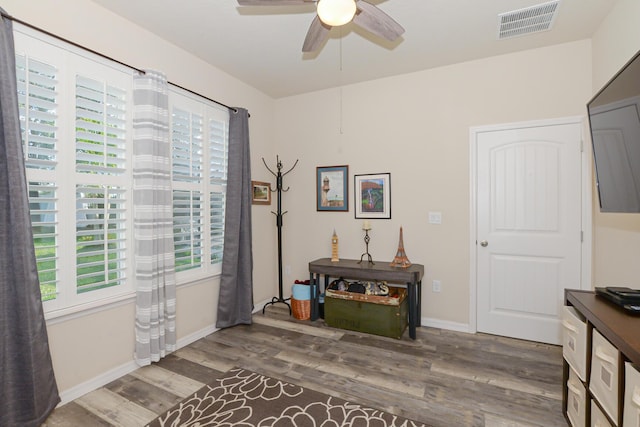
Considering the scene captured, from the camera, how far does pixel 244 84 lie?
3645 millimetres

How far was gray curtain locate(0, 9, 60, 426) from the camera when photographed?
5.59 ft

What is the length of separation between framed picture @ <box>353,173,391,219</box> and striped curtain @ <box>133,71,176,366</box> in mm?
2057

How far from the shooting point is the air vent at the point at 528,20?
2.26 m

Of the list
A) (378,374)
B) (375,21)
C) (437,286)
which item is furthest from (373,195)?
(375,21)

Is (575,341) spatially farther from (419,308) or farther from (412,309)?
(419,308)

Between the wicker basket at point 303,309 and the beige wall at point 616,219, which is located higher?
the beige wall at point 616,219

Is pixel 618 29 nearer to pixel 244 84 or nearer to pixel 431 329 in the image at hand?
pixel 431 329

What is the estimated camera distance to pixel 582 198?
2719 millimetres

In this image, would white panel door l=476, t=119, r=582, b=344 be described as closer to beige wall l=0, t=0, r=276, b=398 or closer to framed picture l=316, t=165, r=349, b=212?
framed picture l=316, t=165, r=349, b=212

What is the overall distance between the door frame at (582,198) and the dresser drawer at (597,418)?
1649 mm

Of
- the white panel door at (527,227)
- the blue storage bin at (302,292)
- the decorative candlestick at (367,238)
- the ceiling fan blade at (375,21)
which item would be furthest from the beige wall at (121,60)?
the white panel door at (527,227)

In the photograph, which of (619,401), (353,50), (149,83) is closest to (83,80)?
(149,83)

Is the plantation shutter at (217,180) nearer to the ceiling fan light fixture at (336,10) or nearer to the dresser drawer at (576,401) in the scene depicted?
the ceiling fan light fixture at (336,10)

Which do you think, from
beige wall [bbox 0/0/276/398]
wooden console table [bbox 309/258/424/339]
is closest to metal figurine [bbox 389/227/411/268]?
wooden console table [bbox 309/258/424/339]
